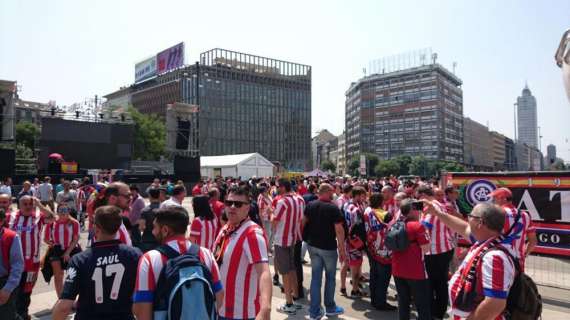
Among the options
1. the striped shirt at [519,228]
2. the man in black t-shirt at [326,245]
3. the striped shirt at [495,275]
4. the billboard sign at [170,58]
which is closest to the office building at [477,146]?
the billboard sign at [170,58]

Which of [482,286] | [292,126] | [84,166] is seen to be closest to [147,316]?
[482,286]

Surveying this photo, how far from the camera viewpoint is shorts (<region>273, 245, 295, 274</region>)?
6.15 metres

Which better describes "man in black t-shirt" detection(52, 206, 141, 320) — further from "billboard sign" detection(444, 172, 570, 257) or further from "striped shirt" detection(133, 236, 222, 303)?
"billboard sign" detection(444, 172, 570, 257)

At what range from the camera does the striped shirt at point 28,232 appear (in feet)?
17.9

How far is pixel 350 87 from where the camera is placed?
407 feet

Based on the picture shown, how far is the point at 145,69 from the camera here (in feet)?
327

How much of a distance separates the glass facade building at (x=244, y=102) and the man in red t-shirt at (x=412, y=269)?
85432mm

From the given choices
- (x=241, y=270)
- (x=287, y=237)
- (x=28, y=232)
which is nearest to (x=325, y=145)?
(x=287, y=237)

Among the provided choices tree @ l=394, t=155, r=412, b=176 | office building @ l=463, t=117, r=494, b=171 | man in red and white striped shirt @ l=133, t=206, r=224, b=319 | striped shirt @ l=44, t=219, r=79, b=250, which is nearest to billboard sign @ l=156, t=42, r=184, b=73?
tree @ l=394, t=155, r=412, b=176

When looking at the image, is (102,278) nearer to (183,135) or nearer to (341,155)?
(183,135)

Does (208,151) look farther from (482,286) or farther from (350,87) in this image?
(482,286)

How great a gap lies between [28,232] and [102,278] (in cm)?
357

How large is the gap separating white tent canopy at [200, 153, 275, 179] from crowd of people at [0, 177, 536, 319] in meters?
27.3

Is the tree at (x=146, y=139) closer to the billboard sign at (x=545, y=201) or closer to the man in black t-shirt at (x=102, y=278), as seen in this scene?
the billboard sign at (x=545, y=201)
